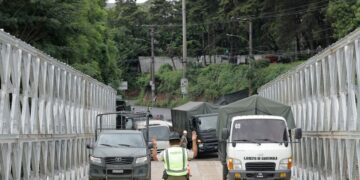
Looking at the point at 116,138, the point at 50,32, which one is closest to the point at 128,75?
the point at 50,32

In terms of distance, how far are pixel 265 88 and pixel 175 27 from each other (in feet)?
166

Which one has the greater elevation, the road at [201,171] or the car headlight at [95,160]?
the car headlight at [95,160]

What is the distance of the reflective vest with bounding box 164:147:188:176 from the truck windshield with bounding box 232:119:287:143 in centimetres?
571

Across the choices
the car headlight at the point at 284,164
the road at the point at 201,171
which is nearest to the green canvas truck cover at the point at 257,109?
the road at the point at 201,171

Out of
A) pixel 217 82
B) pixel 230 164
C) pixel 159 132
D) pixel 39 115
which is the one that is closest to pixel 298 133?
pixel 230 164

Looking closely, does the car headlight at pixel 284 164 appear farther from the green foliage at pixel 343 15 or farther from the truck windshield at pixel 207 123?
the green foliage at pixel 343 15

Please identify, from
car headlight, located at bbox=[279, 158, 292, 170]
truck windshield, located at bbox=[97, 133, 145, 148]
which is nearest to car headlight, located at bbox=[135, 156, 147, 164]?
truck windshield, located at bbox=[97, 133, 145, 148]

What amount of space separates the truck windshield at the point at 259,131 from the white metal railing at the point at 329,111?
887mm

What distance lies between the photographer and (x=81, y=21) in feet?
105

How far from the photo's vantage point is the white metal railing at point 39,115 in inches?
445

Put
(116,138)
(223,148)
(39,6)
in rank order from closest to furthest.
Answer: (223,148) < (116,138) < (39,6)

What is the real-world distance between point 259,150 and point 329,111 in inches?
96.2

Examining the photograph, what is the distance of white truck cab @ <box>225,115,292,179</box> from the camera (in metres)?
16.9

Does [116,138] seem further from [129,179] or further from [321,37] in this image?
[321,37]
